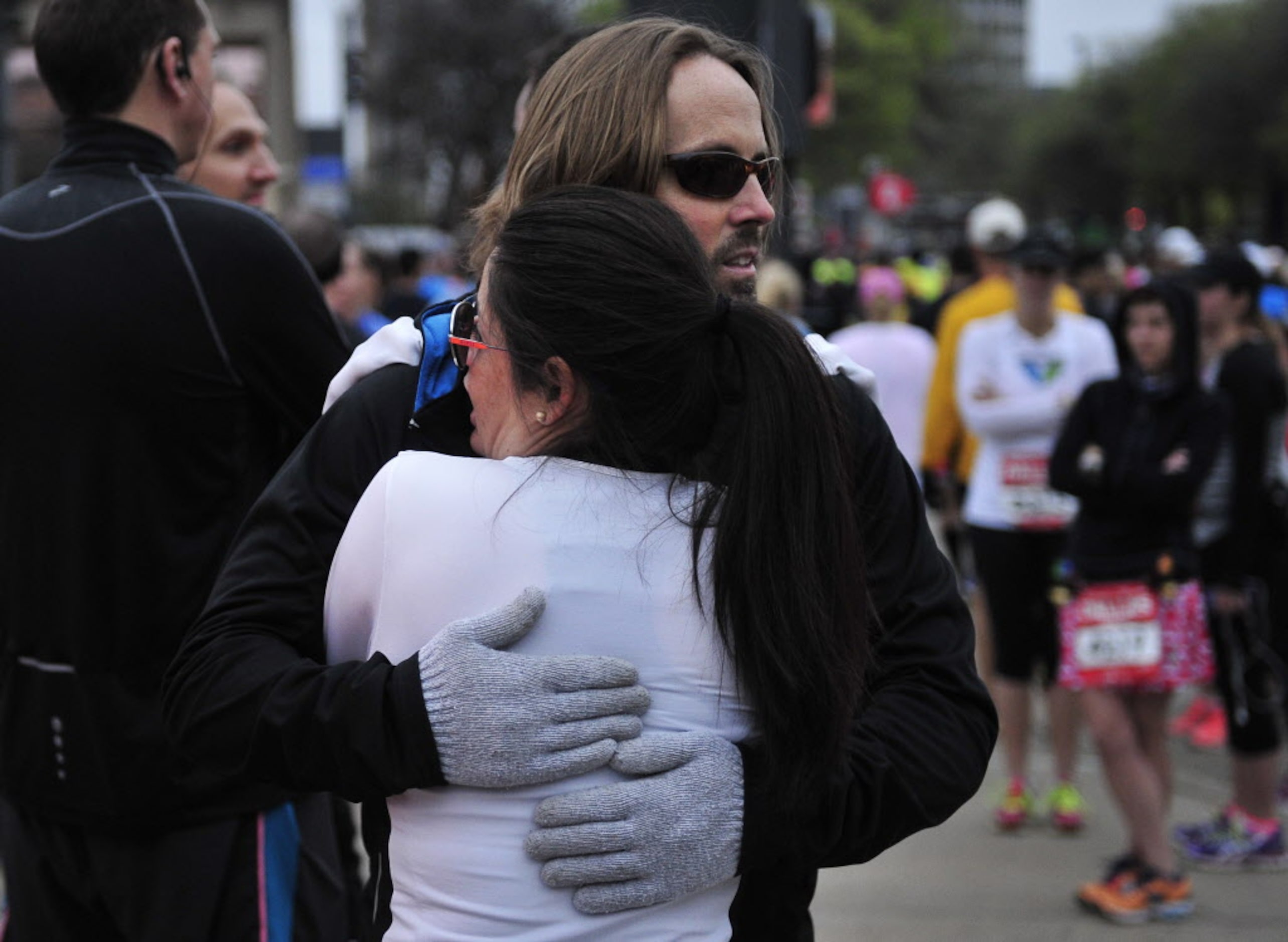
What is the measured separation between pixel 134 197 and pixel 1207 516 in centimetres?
436

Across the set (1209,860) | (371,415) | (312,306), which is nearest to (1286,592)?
(1209,860)

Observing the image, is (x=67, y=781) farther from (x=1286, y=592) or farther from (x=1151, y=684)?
(x=1286, y=592)

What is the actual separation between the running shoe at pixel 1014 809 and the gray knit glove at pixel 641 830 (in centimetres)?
479

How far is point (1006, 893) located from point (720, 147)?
Answer: 13.0ft

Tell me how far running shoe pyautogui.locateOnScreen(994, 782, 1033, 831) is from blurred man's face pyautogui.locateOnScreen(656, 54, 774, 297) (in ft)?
14.4

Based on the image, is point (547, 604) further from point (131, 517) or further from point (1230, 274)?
point (1230, 274)

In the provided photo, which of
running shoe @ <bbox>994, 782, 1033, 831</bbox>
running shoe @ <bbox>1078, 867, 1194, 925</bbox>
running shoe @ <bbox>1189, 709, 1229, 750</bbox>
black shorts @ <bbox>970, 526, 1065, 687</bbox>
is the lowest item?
running shoe @ <bbox>1189, 709, 1229, 750</bbox>

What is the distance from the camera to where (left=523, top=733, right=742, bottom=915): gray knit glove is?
1768 mm

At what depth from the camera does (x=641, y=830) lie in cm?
176

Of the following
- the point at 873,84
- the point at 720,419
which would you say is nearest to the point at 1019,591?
the point at 720,419

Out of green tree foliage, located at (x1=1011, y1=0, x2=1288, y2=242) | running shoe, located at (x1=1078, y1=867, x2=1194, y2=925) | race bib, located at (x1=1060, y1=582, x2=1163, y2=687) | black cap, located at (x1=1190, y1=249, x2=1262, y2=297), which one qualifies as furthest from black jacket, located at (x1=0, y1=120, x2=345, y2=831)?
green tree foliage, located at (x1=1011, y1=0, x2=1288, y2=242)

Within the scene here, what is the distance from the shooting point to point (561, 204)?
6.18ft

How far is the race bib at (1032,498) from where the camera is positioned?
20.8 ft

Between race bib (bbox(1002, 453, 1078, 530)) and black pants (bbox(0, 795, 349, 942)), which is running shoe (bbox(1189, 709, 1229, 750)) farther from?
black pants (bbox(0, 795, 349, 942))
